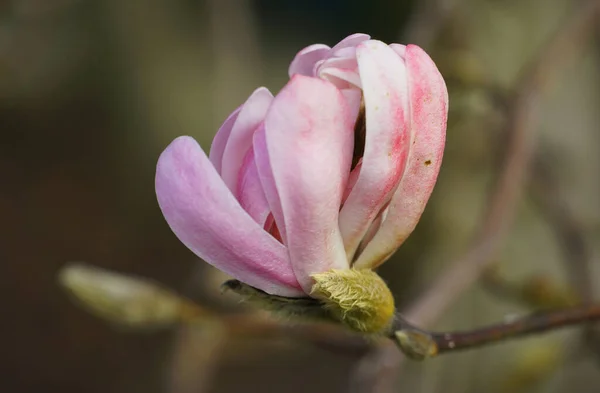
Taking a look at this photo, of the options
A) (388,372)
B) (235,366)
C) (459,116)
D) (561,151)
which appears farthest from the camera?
(235,366)

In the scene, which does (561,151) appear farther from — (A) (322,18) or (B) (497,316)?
(A) (322,18)

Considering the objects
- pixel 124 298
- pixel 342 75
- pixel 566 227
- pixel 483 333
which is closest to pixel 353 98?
pixel 342 75

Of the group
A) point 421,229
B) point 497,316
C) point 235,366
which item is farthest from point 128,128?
point 497,316

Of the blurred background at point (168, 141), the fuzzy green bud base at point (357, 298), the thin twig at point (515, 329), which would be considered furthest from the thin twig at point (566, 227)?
the fuzzy green bud base at point (357, 298)

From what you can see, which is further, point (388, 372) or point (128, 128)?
point (128, 128)

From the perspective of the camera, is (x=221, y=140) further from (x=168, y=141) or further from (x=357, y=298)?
(x=168, y=141)

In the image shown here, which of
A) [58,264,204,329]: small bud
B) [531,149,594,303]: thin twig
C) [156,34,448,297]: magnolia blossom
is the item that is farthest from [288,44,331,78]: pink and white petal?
[531,149,594,303]: thin twig
